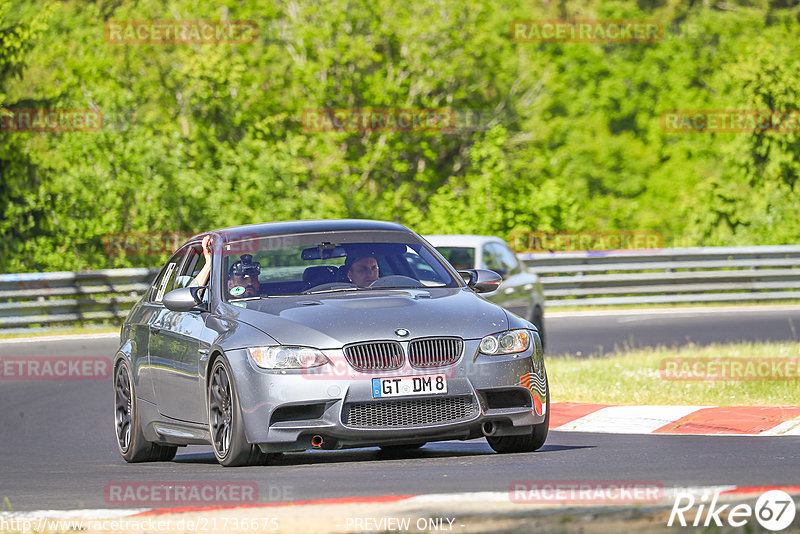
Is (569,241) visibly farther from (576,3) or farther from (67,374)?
(576,3)

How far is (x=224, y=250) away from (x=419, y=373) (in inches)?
76.5

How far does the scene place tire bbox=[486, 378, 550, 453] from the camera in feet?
28.3

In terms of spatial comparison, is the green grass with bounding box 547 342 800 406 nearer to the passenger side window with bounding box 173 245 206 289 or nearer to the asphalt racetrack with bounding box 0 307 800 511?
the asphalt racetrack with bounding box 0 307 800 511

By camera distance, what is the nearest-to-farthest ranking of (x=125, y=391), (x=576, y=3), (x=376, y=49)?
(x=125, y=391) → (x=376, y=49) → (x=576, y=3)

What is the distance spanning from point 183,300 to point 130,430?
1.54 m

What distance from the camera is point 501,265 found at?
17328 mm

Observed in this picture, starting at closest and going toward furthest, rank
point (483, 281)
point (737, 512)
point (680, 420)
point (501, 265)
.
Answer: point (737, 512) → point (483, 281) → point (680, 420) → point (501, 265)

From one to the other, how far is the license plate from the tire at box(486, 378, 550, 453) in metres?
0.79

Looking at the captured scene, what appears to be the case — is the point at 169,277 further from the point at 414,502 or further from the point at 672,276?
the point at 672,276

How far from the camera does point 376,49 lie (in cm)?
3984

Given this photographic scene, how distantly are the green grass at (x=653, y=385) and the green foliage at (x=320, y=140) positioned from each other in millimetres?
13928

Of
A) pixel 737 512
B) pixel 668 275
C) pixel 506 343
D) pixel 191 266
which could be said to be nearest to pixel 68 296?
pixel 668 275

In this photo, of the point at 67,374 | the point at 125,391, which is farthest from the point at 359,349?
the point at 67,374

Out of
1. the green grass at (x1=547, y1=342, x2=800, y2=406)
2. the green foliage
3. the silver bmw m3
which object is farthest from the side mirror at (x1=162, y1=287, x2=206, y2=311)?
the green foliage
